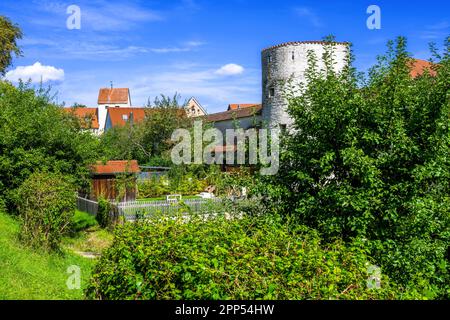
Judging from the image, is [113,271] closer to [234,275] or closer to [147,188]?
[234,275]

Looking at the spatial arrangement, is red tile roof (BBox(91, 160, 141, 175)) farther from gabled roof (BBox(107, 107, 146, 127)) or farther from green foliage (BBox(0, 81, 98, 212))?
gabled roof (BBox(107, 107, 146, 127))

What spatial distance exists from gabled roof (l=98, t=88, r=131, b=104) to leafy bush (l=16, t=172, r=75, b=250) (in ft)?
266

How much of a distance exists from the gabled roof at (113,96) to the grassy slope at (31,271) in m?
80.0

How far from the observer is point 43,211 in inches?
536

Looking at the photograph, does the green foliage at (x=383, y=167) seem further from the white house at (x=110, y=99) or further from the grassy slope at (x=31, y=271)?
Result: the white house at (x=110, y=99)

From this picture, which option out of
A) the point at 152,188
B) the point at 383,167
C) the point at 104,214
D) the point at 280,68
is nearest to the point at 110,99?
the point at 152,188

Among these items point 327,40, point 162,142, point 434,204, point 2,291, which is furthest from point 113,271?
point 162,142

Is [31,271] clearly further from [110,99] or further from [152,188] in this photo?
[110,99]

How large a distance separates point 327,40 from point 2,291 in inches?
342

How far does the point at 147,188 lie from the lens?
1359 inches

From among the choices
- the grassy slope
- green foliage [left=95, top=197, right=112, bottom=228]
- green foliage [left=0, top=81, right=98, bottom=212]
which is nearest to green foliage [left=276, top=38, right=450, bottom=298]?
the grassy slope

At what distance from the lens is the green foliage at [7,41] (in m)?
29.3

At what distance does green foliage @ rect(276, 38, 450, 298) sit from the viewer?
27.7 ft

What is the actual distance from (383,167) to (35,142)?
1662 centimetres
